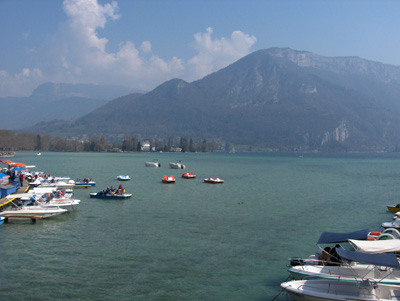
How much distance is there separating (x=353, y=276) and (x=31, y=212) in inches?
1165

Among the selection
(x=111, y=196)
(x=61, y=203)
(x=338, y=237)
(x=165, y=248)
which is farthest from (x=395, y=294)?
(x=111, y=196)

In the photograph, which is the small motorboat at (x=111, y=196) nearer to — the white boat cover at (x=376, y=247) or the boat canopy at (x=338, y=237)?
the boat canopy at (x=338, y=237)

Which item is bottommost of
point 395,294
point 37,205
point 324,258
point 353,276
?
point 395,294

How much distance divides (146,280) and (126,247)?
6923mm

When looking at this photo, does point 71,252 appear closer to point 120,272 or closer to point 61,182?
point 120,272

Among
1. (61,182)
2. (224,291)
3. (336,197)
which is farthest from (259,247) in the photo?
(61,182)

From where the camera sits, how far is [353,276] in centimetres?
1936

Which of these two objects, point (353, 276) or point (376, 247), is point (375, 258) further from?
point (376, 247)

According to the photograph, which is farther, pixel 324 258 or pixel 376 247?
pixel 324 258

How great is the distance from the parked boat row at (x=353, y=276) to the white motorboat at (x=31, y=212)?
2582 cm

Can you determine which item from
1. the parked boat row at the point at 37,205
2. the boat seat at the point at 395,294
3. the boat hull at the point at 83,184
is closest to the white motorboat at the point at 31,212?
the parked boat row at the point at 37,205

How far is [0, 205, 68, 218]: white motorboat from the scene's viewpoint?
36.2m

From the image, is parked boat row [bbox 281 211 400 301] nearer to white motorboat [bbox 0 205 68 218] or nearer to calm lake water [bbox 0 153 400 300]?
calm lake water [bbox 0 153 400 300]

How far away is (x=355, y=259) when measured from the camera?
734 inches
